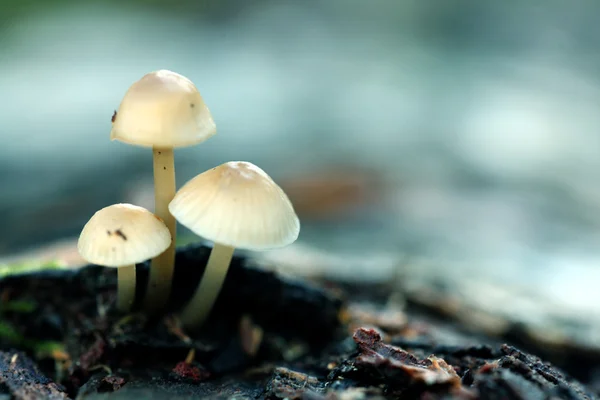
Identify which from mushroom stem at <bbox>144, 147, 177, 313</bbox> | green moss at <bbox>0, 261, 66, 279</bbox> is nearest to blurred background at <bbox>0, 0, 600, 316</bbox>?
green moss at <bbox>0, 261, 66, 279</bbox>

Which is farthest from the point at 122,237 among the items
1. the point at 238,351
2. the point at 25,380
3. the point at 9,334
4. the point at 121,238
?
the point at 9,334

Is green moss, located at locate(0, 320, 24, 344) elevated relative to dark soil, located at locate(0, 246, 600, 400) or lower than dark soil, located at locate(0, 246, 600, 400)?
lower

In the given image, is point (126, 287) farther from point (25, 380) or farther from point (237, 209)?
point (237, 209)

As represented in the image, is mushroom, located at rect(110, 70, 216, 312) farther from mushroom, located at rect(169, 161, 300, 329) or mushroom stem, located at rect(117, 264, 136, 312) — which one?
mushroom stem, located at rect(117, 264, 136, 312)

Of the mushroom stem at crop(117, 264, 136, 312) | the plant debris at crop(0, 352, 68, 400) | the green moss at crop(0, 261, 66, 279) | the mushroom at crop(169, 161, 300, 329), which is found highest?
the mushroom at crop(169, 161, 300, 329)

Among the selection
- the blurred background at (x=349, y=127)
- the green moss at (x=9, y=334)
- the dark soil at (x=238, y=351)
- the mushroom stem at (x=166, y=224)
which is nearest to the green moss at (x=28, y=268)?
the dark soil at (x=238, y=351)

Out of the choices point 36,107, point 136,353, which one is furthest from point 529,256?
point 36,107

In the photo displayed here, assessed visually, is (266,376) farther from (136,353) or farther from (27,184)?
(27,184)

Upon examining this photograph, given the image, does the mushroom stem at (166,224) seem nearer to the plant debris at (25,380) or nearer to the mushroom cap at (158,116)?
the mushroom cap at (158,116)
